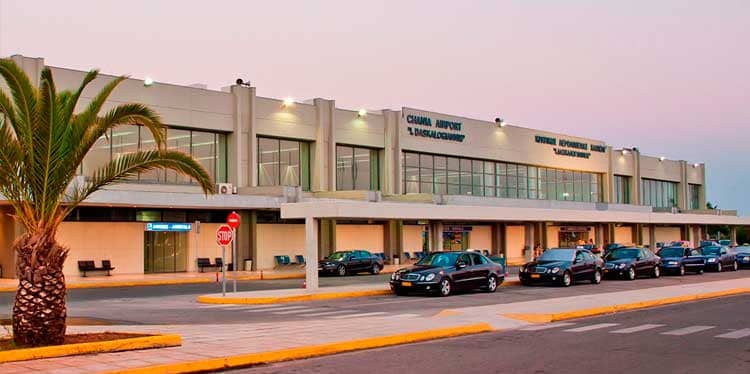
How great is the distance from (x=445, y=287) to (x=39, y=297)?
53.4 ft

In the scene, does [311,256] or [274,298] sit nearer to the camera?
[274,298]

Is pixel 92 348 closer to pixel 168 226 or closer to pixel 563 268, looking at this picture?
pixel 563 268

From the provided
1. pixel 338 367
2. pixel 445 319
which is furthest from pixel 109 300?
pixel 338 367

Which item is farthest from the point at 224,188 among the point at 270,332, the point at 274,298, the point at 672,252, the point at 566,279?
the point at 270,332

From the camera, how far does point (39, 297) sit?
495 inches

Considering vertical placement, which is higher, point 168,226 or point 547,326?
point 168,226

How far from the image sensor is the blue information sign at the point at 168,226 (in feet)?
136

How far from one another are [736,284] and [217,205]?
2403 cm

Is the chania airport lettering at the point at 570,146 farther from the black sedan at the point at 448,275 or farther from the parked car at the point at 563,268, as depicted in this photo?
the black sedan at the point at 448,275

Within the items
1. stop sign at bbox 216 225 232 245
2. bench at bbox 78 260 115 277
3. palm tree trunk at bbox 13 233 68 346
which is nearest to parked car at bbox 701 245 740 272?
stop sign at bbox 216 225 232 245

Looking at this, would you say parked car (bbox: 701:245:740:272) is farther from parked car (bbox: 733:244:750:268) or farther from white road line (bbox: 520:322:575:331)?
white road line (bbox: 520:322:575:331)

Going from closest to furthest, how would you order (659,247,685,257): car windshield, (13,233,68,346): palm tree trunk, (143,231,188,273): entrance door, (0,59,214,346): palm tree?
(13,233,68,346): palm tree trunk < (0,59,214,346): palm tree < (659,247,685,257): car windshield < (143,231,188,273): entrance door

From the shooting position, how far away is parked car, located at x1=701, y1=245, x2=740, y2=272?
44088mm

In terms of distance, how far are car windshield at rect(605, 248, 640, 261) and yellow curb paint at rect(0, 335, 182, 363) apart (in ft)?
88.9
